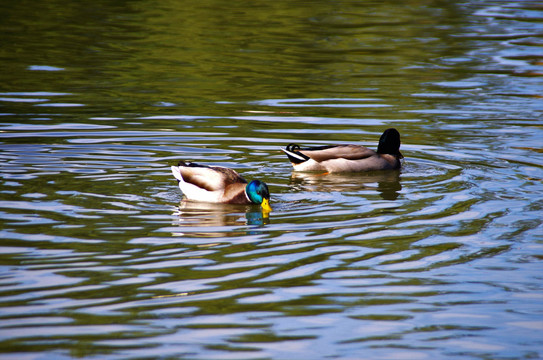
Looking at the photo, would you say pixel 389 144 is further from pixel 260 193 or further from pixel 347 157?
pixel 260 193

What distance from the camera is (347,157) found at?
41.6 ft

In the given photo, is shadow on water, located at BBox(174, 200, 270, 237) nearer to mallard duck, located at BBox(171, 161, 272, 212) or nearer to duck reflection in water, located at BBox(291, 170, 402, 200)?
mallard duck, located at BBox(171, 161, 272, 212)

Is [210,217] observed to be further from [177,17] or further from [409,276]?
[177,17]

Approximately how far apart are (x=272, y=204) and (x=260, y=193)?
422mm

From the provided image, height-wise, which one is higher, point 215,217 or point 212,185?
point 212,185

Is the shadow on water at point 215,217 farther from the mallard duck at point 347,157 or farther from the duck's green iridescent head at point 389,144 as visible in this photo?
the duck's green iridescent head at point 389,144

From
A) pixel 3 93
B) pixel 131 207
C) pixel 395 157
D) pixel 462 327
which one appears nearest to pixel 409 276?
pixel 462 327

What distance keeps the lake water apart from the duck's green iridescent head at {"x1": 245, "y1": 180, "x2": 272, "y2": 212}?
0.22 m

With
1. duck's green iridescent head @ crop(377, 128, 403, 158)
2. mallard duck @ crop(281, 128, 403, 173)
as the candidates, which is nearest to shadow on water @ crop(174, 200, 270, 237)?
mallard duck @ crop(281, 128, 403, 173)

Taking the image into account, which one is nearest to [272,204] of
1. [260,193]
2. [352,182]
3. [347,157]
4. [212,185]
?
[260,193]

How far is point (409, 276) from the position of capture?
792 cm

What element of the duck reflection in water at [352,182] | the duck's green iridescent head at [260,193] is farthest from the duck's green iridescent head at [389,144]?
the duck's green iridescent head at [260,193]

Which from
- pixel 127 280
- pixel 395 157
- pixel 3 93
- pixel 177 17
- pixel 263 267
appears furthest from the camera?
pixel 177 17

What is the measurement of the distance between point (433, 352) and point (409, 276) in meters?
1.60
